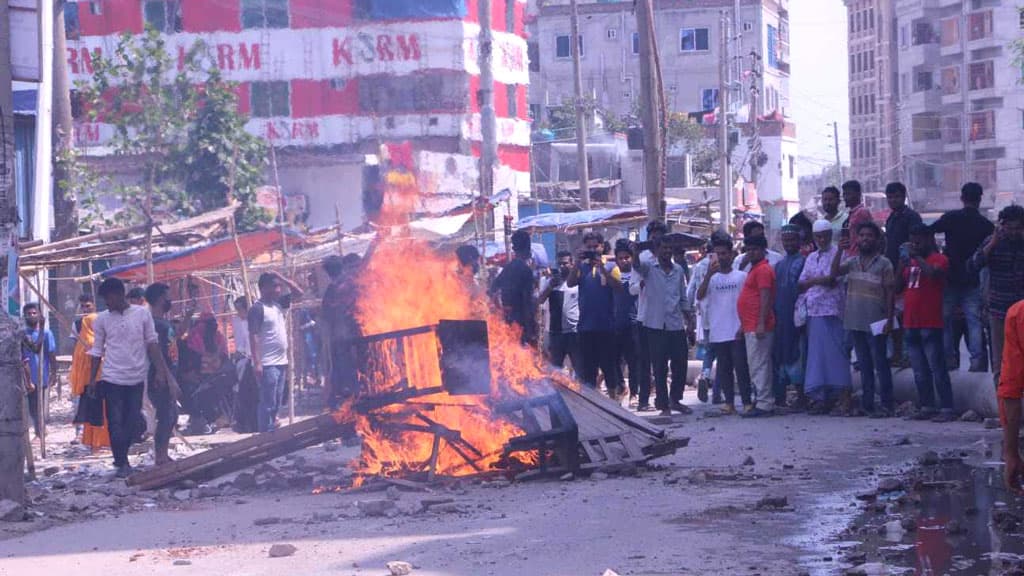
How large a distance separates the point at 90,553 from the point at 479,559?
2516mm

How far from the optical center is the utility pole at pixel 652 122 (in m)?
18.8

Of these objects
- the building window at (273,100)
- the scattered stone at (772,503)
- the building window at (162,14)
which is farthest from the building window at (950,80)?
the scattered stone at (772,503)

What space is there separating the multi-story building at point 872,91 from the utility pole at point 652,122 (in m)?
69.9

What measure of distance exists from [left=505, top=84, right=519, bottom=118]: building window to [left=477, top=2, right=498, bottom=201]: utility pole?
16.4 m

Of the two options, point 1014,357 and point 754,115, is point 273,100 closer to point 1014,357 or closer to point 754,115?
point 754,115

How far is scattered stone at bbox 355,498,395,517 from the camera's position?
29.3ft

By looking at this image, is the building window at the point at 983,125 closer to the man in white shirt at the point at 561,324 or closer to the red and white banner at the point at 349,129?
the red and white banner at the point at 349,129

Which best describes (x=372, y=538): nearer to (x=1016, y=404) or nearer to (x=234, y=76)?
(x=1016, y=404)

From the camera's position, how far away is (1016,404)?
6.98m

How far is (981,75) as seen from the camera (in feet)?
248

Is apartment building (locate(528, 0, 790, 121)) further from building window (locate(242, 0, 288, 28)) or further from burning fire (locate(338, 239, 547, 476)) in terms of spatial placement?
burning fire (locate(338, 239, 547, 476))

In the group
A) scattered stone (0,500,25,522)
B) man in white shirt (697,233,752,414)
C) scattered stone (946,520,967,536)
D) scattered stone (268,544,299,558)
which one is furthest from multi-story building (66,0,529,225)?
scattered stone (946,520,967,536)

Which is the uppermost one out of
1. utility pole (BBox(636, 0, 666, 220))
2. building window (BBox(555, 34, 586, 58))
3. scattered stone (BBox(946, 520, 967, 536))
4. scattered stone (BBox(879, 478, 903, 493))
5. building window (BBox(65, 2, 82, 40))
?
building window (BBox(555, 34, 586, 58))

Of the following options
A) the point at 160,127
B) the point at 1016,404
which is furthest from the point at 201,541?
the point at 160,127
